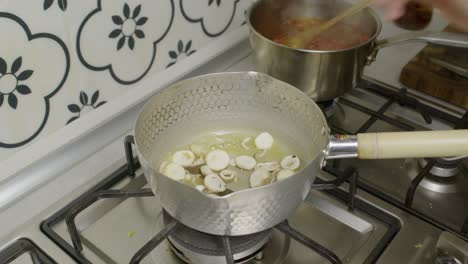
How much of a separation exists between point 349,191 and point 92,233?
0.98ft

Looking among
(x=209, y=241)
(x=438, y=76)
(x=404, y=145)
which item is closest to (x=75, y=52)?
(x=209, y=241)

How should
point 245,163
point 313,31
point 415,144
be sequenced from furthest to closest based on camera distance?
point 313,31 → point 245,163 → point 415,144

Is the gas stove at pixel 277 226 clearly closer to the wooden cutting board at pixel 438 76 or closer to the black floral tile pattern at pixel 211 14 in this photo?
the wooden cutting board at pixel 438 76

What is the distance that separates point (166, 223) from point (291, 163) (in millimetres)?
155

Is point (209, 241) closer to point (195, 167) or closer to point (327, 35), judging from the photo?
point (195, 167)

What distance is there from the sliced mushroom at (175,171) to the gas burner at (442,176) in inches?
11.5

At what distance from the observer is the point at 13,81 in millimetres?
570

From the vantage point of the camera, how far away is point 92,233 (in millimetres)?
598

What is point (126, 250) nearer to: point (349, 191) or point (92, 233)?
point (92, 233)

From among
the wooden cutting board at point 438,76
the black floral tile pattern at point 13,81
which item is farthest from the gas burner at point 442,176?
the black floral tile pattern at point 13,81

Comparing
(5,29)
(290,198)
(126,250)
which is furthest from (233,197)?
(5,29)

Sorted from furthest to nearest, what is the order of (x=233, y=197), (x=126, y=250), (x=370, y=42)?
(x=370, y=42) → (x=126, y=250) → (x=233, y=197)

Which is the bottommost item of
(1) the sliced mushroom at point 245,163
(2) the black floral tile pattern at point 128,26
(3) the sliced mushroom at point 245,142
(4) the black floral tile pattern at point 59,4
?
(3) the sliced mushroom at point 245,142

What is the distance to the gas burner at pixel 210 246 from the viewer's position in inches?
21.3
